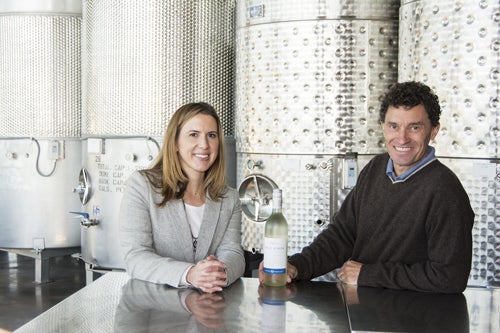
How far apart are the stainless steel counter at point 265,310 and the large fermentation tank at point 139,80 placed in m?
2.68

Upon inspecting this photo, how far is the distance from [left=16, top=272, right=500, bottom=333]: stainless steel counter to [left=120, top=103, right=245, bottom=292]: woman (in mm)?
198

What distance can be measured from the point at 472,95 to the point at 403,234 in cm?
127

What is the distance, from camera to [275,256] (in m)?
2.10

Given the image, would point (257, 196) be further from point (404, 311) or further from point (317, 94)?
point (404, 311)

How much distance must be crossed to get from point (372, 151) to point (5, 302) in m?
3.36

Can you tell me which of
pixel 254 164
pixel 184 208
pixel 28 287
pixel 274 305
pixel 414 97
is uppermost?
pixel 414 97

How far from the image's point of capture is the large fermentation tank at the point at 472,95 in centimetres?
323

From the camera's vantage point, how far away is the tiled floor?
16.5 ft

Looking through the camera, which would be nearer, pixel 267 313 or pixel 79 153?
pixel 267 313

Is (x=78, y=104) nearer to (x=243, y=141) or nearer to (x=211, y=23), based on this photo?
(x=211, y=23)

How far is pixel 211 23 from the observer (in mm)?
4852

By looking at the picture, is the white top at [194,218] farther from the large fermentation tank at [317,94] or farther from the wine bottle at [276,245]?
the large fermentation tank at [317,94]

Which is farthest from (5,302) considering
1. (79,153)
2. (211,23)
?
(211,23)

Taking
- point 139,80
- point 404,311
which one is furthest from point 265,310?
point 139,80
